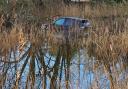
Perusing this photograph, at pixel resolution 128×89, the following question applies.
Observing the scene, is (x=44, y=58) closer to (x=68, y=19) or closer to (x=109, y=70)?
(x=109, y=70)

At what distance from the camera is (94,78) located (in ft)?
16.1

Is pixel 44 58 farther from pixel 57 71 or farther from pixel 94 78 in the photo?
pixel 94 78

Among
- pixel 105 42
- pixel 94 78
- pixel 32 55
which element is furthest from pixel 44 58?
pixel 105 42

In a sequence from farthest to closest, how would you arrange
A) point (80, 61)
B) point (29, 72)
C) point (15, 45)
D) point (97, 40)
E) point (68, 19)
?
1. point (68, 19)
2. point (97, 40)
3. point (80, 61)
4. point (15, 45)
5. point (29, 72)

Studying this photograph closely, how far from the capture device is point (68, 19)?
1719 centimetres

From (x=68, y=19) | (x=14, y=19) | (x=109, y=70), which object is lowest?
(x=68, y=19)

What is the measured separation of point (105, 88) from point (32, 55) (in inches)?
38.2

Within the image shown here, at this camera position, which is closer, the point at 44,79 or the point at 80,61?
the point at 44,79

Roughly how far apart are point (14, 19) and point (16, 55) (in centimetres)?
179

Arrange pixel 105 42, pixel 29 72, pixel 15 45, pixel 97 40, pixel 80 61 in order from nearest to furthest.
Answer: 1. pixel 29 72
2. pixel 15 45
3. pixel 80 61
4. pixel 105 42
5. pixel 97 40

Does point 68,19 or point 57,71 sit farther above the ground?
point 57,71

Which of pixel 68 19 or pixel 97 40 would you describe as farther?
pixel 68 19

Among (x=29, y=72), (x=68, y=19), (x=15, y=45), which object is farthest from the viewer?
(x=68, y=19)

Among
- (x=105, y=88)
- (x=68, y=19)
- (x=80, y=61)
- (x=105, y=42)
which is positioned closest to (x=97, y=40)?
(x=105, y=42)
